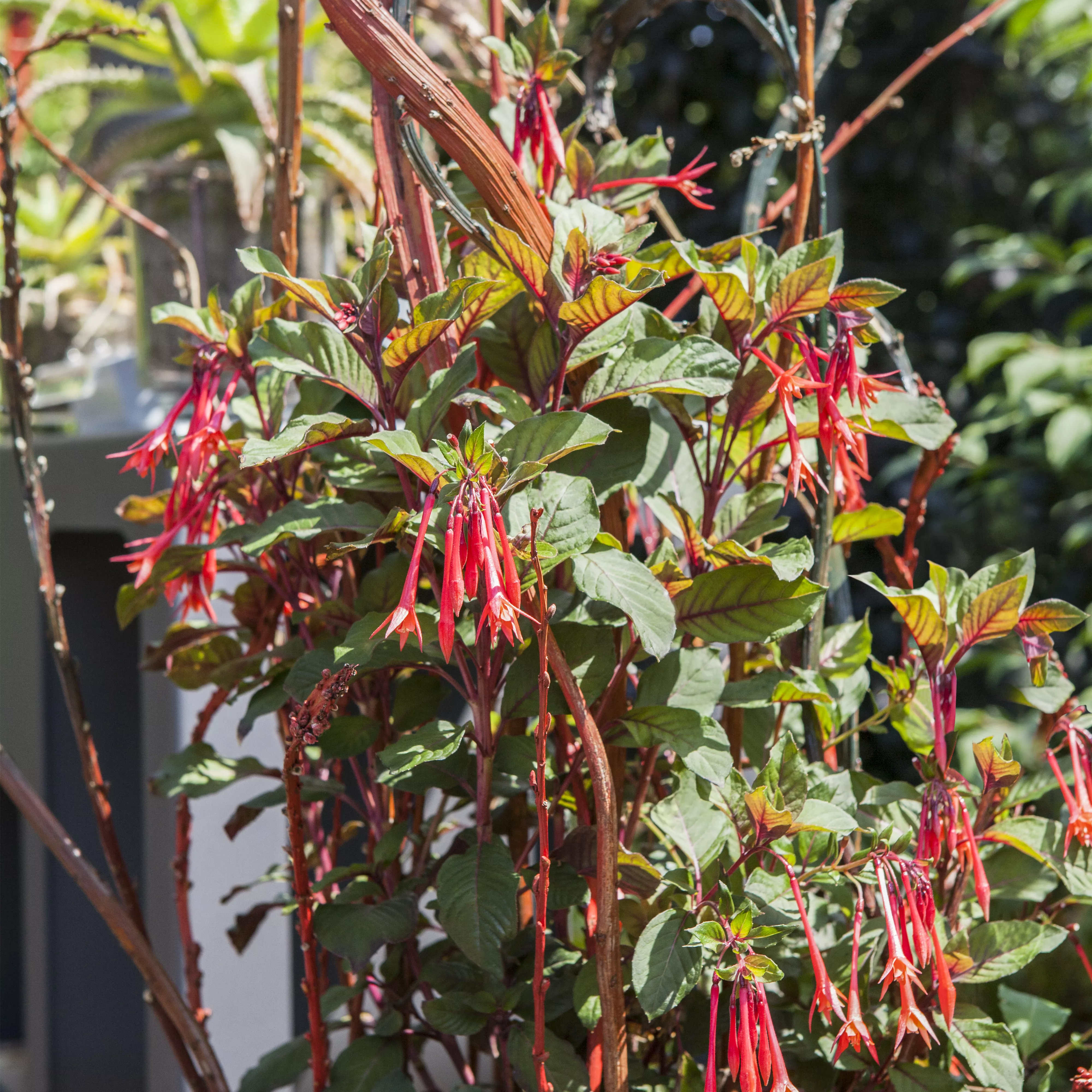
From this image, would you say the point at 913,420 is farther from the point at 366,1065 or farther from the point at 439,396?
the point at 366,1065

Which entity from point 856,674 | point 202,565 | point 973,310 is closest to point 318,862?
point 202,565

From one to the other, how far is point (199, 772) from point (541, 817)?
25 cm

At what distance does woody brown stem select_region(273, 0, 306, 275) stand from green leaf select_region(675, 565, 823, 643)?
0.25 meters

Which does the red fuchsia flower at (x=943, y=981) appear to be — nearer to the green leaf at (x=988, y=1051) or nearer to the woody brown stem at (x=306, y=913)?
the green leaf at (x=988, y=1051)

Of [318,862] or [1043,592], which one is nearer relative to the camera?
[318,862]

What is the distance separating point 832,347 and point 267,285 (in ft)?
2.00

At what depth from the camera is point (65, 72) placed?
1.54 metres

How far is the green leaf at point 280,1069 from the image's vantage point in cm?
56

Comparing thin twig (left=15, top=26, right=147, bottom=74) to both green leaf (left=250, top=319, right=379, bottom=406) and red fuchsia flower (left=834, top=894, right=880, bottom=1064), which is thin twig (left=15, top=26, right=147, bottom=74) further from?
red fuchsia flower (left=834, top=894, right=880, bottom=1064)

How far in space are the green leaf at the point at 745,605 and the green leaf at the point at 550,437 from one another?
0.32ft

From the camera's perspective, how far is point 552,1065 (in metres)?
0.46

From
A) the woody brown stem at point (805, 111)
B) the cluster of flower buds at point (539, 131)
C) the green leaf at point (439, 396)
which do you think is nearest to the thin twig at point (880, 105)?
the woody brown stem at point (805, 111)

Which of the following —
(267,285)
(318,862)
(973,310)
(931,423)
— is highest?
(973,310)

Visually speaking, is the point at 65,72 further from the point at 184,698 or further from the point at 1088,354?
the point at 1088,354
